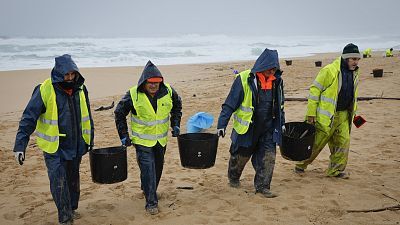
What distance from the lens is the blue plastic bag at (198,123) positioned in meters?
7.82

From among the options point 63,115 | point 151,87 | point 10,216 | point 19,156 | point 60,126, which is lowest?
point 10,216

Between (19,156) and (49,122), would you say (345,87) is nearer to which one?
(49,122)

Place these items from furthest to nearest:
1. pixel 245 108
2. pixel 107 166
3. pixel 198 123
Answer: pixel 198 123
pixel 245 108
pixel 107 166

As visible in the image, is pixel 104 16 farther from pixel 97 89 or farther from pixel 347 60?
pixel 347 60

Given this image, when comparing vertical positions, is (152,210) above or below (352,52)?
below

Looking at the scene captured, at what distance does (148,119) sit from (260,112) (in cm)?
135

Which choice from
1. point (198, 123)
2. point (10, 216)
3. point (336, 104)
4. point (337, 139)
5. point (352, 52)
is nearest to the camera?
point (10, 216)

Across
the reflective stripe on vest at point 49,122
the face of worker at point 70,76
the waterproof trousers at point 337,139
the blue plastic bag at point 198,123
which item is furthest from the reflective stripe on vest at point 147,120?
the blue plastic bag at point 198,123

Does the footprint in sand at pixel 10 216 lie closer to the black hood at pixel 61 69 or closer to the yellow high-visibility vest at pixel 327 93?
the black hood at pixel 61 69

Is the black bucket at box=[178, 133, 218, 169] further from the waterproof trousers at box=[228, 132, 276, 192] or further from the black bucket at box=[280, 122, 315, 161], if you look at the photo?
the black bucket at box=[280, 122, 315, 161]

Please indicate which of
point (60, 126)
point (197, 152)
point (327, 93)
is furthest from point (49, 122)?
point (327, 93)

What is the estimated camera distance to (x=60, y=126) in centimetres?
408

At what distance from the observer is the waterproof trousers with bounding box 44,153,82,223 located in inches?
159

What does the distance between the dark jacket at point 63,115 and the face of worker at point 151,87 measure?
689mm
